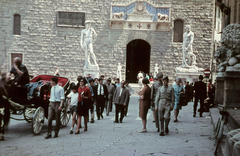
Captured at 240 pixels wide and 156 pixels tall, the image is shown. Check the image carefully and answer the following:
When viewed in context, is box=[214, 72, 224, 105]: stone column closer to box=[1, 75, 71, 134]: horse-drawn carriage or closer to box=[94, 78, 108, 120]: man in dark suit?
box=[94, 78, 108, 120]: man in dark suit

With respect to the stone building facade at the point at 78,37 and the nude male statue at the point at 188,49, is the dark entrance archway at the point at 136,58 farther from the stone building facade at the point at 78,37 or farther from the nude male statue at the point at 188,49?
the nude male statue at the point at 188,49

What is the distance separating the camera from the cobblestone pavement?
6.57 metres

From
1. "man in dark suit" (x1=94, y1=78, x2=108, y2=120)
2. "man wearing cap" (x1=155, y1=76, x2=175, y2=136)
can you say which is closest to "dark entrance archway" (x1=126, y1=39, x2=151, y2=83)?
"man in dark suit" (x1=94, y1=78, x2=108, y2=120)

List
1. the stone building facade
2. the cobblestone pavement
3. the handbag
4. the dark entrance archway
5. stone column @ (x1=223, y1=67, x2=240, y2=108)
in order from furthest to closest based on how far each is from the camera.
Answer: the dark entrance archway → the stone building facade → the handbag → stone column @ (x1=223, y1=67, x2=240, y2=108) → the cobblestone pavement

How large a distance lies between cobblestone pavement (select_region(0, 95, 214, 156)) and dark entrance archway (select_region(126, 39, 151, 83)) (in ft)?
66.4

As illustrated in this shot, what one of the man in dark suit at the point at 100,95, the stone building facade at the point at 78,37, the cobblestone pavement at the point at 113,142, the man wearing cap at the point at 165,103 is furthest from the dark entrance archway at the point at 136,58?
the man wearing cap at the point at 165,103

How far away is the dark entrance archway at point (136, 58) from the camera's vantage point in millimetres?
30141

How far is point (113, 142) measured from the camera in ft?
25.0

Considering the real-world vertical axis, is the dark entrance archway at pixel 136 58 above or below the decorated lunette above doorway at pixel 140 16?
below

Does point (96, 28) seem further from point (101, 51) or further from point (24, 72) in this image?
point (24, 72)

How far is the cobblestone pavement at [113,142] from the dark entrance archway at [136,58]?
20232mm

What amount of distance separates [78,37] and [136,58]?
644cm

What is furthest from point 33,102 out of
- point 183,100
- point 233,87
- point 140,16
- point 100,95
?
point 140,16

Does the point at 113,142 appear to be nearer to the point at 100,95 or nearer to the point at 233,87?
the point at 233,87
